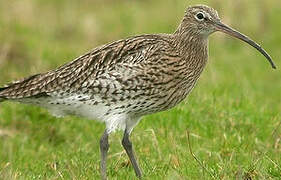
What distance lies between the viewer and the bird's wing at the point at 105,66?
8203 millimetres

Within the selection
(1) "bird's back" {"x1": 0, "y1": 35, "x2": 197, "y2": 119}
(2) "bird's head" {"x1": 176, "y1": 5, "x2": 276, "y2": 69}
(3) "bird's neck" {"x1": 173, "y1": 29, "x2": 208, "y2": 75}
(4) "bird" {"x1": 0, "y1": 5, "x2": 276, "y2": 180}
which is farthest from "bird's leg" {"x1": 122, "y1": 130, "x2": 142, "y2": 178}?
(2) "bird's head" {"x1": 176, "y1": 5, "x2": 276, "y2": 69}

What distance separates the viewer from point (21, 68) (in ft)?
43.4

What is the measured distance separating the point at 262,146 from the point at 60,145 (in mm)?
2638

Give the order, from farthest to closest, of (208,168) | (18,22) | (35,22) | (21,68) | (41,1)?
(41,1) < (35,22) < (18,22) < (21,68) < (208,168)

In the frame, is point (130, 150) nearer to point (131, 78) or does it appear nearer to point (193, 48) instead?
point (131, 78)

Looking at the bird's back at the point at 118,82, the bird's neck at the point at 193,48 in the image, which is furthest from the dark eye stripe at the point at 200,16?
the bird's back at the point at 118,82

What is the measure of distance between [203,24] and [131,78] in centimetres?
101

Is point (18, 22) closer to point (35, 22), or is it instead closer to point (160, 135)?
point (35, 22)

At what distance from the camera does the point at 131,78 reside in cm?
809

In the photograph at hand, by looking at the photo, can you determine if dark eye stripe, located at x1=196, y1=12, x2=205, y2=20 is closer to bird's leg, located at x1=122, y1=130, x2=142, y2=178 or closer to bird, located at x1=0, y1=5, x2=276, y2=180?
bird, located at x1=0, y1=5, x2=276, y2=180

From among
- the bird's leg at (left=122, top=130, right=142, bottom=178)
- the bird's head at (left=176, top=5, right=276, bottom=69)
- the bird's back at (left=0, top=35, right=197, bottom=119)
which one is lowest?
the bird's leg at (left=122, top=130, right=142, bottom=178)

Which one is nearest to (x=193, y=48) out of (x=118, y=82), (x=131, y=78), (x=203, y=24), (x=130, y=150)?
(x=203, y=24)

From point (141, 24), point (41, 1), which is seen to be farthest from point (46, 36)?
point (41, 1)

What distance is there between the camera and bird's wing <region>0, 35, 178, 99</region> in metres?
8.20
